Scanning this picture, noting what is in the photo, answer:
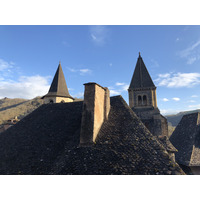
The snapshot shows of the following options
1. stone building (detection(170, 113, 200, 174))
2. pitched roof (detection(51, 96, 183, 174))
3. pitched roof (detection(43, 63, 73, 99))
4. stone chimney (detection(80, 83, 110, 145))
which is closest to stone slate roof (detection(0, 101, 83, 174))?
stone chimney (detection(80, 83, 110, 145))

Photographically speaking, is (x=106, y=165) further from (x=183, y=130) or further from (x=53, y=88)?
(x=183, y=130)

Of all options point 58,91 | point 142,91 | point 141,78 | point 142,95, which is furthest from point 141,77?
point 58,91

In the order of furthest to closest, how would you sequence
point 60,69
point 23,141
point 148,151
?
point 60,69 < point 23,141 < point 148,151

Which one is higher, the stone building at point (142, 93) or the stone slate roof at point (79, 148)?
the stone building at point (142, 93)

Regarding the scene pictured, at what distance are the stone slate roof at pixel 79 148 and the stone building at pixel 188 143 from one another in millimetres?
10467

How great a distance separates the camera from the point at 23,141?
31.3 ft

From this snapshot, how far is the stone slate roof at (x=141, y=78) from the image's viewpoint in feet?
77.3

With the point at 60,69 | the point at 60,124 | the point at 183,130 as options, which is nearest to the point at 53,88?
the point at 60,69

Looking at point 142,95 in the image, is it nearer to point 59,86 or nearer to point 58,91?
point 59,86

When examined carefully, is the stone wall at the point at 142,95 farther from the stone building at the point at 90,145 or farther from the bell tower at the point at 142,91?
the stone building at the point at 90,145

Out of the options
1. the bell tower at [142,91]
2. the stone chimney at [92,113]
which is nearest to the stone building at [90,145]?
the stone chimney at [92,113]

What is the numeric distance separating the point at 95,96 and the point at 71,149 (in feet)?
10.4

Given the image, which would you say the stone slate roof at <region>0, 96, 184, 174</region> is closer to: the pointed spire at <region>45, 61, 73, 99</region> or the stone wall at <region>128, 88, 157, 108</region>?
the pointed spire at <region>45, 61, 73, 99</region>

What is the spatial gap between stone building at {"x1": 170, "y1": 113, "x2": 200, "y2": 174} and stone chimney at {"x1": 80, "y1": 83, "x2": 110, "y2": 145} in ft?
38.2
